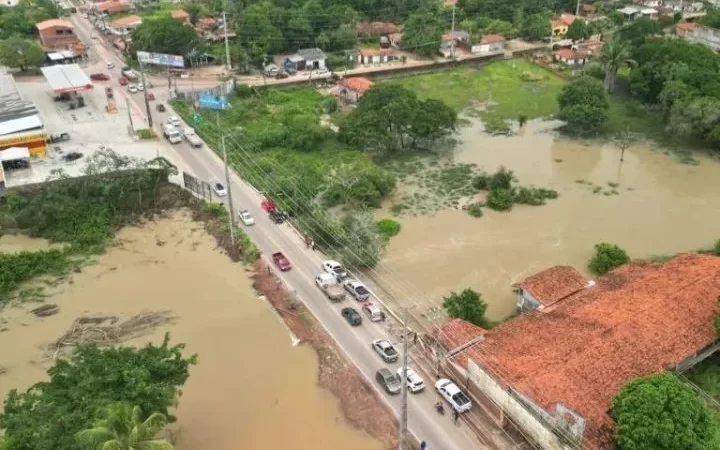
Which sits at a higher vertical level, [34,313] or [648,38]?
[648,38]

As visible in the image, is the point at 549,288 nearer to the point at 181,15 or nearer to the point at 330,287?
the point at 330,287

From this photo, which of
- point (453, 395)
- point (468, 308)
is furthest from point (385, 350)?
point (468, 308)

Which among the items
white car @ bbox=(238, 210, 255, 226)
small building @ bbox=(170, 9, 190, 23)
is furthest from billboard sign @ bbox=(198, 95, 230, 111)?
small building @ bbox=(170, 9, 190, 23)

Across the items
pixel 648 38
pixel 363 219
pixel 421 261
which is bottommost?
pixel 421 261

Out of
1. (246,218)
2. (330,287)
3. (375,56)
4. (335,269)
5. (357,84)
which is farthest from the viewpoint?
(375,56)

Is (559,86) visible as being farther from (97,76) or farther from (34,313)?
(34,313)

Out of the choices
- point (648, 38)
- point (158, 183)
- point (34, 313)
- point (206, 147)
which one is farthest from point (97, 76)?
point (648, 38)

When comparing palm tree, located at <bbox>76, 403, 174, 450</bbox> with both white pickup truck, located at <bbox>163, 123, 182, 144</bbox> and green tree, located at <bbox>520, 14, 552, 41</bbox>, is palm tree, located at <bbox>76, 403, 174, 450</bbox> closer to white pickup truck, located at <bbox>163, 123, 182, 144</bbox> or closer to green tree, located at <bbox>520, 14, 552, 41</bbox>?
white pickup truck, located at <bbox>163, 123, 182, 144</bbox>
